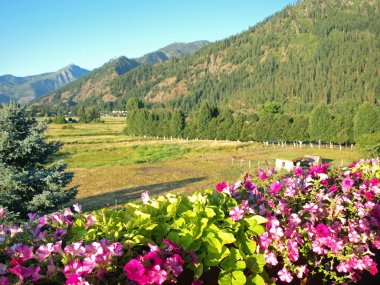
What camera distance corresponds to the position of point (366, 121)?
5475 cm

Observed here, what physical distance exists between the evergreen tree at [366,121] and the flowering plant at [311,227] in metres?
57.1

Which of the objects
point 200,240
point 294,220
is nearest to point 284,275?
point 294,220

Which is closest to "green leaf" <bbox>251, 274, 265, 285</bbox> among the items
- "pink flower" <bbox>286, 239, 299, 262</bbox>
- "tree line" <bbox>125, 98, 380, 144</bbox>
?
"pink flower" <bbox>286, 239, 299, 262</bbox>

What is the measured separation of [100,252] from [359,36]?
733ft

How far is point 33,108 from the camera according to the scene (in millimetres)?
13117

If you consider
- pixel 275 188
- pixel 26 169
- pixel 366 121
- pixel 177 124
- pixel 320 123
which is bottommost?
pixel 177 124

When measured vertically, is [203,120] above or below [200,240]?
below

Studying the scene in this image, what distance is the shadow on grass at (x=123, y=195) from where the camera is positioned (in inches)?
840

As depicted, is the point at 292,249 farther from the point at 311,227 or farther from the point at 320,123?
the point at 320,123

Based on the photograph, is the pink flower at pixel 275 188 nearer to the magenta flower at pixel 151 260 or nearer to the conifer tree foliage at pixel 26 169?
the magenta flower at pixel 151 260

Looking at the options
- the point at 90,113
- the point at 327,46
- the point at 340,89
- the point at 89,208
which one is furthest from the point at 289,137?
the point at 327,46

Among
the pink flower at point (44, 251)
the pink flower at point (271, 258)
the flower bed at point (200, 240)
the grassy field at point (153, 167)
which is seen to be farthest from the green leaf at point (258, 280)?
the grassy field at point (153, 167)

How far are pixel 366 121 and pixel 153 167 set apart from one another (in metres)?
37.1

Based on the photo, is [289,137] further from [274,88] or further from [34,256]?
[274,88]
